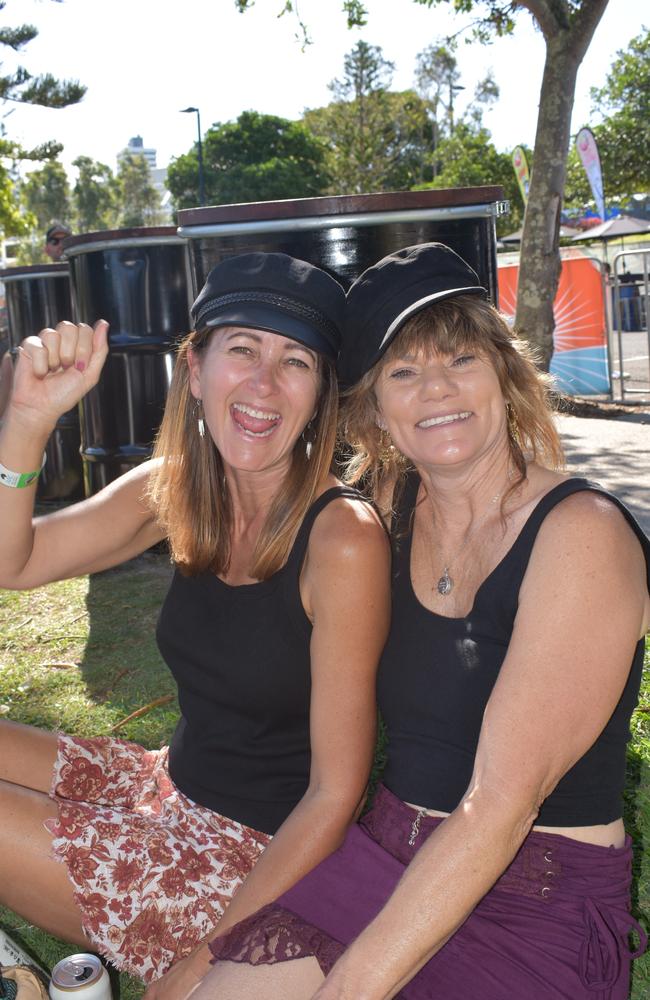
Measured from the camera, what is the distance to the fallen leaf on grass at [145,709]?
362cm

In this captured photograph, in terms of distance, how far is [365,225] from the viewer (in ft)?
9.99

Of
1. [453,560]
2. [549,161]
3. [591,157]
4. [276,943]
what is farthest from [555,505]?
[591,157]

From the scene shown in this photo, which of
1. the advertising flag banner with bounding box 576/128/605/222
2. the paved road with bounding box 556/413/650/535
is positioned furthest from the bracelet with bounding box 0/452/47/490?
the advertising flag banner with bounding box 576/128/605/222

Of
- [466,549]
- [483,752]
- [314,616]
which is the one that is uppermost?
[466,549]

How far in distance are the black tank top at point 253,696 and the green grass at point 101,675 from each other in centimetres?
67

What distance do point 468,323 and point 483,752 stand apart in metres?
0.81

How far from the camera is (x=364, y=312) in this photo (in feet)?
6.06

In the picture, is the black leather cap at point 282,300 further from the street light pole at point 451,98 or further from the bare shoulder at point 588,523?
the street light pole at point 451,98

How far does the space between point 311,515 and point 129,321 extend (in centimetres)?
343

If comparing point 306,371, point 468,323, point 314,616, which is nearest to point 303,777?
point 314,616

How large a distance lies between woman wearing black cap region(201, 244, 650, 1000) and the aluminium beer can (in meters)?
0.22

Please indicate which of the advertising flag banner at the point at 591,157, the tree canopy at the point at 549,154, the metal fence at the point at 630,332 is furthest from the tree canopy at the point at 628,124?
the tree canopy at the point at 549,154

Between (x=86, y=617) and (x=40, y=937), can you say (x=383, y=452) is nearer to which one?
(x=40, y=937)

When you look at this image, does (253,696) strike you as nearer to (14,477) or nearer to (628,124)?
(14,477)
